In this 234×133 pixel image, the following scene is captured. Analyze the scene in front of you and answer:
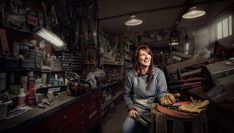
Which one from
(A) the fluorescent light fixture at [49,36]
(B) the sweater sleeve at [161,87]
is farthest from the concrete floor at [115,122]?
(A) the fluorescent light fixture at [49,36]

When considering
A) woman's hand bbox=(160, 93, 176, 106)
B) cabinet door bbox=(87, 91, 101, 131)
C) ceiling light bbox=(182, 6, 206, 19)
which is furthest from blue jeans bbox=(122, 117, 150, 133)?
ceiling light bbox=(182, 6, 206, 19)

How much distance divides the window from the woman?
13.4 ft

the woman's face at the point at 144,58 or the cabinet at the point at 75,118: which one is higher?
the woman's face at the point at 144,58

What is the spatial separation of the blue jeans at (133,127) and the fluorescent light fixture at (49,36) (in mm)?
1758

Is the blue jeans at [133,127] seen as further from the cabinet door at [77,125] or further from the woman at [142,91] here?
the cabinet door at [77,125]

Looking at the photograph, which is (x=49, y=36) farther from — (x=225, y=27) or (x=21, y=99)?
(x=225, y=27)

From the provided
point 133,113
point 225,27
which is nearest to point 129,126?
point 133,113

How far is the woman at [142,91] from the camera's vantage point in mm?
1957

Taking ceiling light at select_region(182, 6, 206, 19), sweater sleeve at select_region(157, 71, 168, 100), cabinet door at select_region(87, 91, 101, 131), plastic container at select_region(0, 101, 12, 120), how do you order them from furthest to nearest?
ceiling light at select_region(182, 6, 206, 19)
cabinet door at select_region(87, 91, 101, 131)
sweater sleeve at select_region(157, 71, 168, 100)
plastic container at select_region(0, 101, 12, 120)

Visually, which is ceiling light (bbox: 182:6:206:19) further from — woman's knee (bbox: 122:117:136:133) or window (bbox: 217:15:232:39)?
woman's knee (bbox: 122:117:136:133)

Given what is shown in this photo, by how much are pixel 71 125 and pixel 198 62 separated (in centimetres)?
309

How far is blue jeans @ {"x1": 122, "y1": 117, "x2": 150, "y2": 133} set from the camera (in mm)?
1936

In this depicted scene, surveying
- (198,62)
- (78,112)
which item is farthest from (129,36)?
(78,112)

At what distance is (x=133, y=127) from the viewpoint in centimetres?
195
